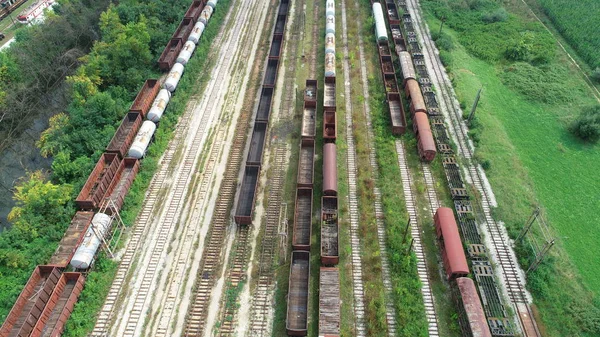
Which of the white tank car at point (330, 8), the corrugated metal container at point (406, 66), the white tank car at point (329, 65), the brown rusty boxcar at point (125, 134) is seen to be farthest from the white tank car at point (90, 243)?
the white tank car at point (330, 8)

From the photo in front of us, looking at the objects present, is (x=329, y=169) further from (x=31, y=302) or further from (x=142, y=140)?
(x=31, y=302)

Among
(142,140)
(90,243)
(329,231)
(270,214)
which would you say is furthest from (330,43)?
(90,243)

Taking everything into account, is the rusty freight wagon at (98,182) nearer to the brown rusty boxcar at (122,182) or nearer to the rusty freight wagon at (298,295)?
the brown rusty boxcar at (122,182)

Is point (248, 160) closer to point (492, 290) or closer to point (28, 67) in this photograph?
point (492, 290)

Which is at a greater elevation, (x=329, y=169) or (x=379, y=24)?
(x=379, y=24)

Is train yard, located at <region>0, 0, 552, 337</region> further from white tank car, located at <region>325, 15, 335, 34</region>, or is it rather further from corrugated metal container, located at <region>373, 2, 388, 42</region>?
white tank car, located at <region>325, 15, 335, 34</region>

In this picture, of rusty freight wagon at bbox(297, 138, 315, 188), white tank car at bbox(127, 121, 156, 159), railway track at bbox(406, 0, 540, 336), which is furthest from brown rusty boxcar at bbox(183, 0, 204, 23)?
railway track at bbox(406, 0, 540, 336)

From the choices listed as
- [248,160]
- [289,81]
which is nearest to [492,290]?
[248,160]
